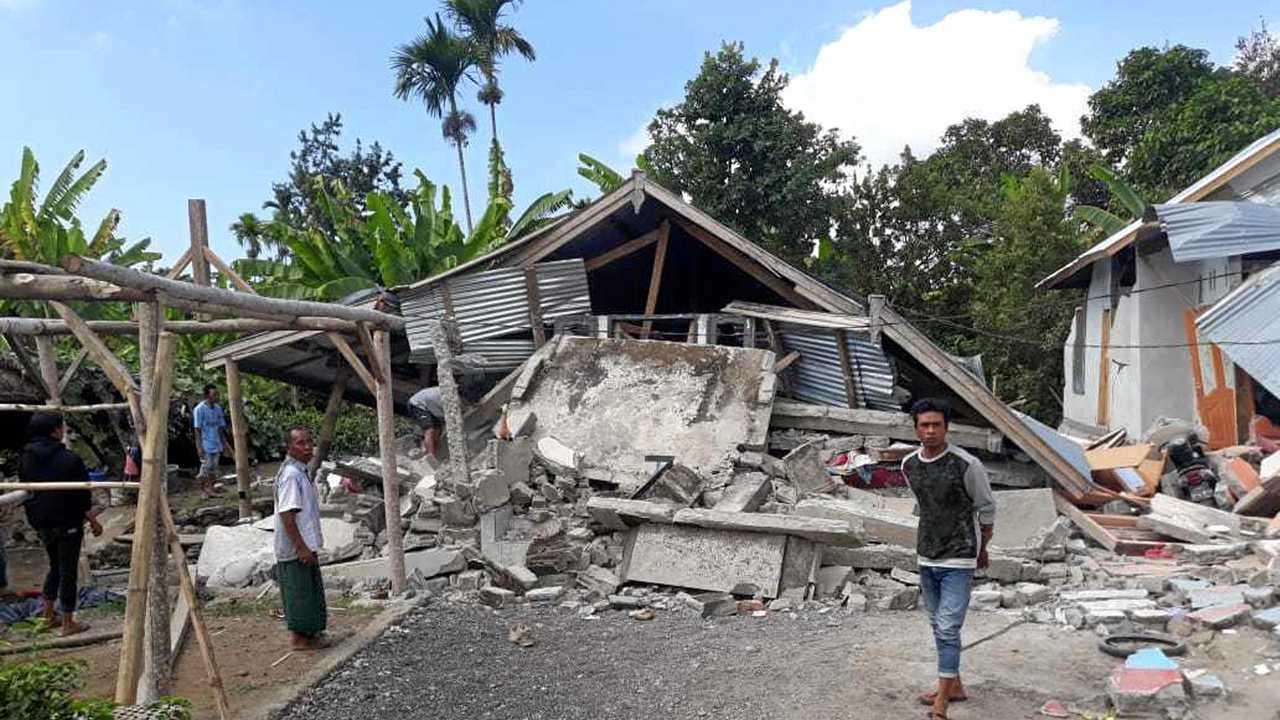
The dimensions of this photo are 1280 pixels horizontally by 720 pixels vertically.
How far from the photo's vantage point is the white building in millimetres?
11664

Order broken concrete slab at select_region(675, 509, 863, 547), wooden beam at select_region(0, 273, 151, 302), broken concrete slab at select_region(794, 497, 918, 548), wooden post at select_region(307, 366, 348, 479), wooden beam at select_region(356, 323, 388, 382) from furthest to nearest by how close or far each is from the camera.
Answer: wooden post at select_region(307, 366, 348, 479) → broken concrete slab at select_region(794, 497, 918, 548) → broken concrete slab at select_region(675, 509, 863, 547) → wooden beam at select_region(356, 323, 388, 382) → wooden beam at select_region(0, 273, 151, 302)

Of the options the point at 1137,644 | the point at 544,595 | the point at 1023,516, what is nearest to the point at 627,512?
the point at 544,595

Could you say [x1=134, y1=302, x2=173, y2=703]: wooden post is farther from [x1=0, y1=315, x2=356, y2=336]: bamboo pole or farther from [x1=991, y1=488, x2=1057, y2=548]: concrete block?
[x1=991, y1=488, x2=1057, y2=548]: concrete block

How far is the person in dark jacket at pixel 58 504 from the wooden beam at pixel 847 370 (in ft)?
24.2

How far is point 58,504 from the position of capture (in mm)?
6863

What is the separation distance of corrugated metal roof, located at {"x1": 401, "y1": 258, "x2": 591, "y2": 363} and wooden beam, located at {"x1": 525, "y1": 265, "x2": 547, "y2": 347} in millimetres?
37

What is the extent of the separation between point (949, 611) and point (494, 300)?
7695mm

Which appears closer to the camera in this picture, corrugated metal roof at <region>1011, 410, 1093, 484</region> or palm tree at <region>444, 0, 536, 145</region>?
corrugated metal roof at <region>1011, 410, 1093, 484</region>

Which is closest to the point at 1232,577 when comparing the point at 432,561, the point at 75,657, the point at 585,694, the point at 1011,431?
the point at 1011,431

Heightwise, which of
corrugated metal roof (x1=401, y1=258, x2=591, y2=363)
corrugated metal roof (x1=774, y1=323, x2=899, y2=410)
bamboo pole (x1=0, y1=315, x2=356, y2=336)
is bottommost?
corrugated metal roof (x1=774, y1=323, x2=899, y2=410)

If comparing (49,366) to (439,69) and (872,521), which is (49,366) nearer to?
(872,521)

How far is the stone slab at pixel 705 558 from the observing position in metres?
7.64

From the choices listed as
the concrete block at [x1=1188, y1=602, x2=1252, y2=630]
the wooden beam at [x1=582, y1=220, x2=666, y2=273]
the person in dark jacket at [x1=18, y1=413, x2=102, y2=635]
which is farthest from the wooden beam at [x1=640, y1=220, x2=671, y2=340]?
the concrete block at [x1=1188, y1=602, x2=1252, y2=630]

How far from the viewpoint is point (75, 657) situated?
254 inches
